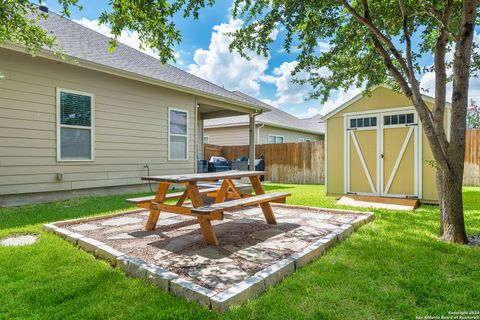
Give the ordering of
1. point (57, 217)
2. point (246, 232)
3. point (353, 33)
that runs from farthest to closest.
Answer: point (353, 33), point (57, 217), point (246, 232)

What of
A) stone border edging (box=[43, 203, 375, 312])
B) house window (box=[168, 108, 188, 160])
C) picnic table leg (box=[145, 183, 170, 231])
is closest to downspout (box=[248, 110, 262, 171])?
house window (box=[168, 108, 188, 160])

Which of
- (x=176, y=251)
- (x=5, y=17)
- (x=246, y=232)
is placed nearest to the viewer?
(x=176, y=251)

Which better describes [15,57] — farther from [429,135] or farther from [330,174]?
[330,174]

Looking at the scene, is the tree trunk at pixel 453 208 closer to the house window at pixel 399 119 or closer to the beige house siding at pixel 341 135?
the beige house siding at pixel 341 135

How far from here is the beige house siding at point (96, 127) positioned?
17.9ft

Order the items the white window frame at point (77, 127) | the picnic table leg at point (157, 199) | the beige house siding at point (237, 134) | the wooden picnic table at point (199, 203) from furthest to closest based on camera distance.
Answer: the beige house siding at point (237, 134) < the white window frame at point (77, 127) < the picnic table leg at point (157, 199) < the wooden picnic table at point (199, 203)

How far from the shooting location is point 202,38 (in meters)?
11.7

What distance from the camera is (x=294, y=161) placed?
13.2 metres

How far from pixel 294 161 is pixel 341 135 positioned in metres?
5.48

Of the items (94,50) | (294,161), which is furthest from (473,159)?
(94,50)

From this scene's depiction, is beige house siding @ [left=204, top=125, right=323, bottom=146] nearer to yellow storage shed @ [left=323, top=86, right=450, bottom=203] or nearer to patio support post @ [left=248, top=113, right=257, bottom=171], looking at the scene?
patio support post @ [left=248, top=113, right=257, bottom=171]

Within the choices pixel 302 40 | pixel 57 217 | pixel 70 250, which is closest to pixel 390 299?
pixel 70 250

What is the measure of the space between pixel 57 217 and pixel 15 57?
10.5ft

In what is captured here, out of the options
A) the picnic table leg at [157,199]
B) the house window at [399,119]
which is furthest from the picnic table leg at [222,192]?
the house window at [399,119]
